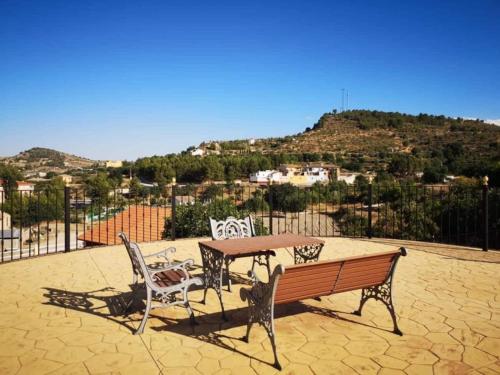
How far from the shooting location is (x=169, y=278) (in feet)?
12.2

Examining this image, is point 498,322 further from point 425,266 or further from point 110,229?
point 110,229

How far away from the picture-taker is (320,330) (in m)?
3.43

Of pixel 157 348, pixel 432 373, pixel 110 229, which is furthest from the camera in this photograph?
pixel 110 229

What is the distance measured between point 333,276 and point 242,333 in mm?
1046

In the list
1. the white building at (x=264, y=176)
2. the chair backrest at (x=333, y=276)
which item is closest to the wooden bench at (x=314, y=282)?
the chair backrest at (x=333, y=276)

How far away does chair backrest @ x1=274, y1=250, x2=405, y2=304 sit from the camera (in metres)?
2.78

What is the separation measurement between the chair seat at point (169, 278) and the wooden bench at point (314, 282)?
2.95 ft

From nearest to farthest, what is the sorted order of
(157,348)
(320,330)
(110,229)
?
(157,348), (320,330), (110,229)

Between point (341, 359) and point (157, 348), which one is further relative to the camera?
point (157, 348)

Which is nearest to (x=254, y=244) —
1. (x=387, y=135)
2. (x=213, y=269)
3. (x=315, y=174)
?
(x=213, y=269)

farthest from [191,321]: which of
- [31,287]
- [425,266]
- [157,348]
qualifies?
[425,266]

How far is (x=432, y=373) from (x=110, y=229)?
11192 mm

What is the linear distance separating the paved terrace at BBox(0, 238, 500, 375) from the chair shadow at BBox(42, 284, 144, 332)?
13 mm

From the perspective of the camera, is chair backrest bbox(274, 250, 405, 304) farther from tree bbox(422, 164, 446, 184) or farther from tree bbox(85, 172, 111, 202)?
tree bbox(422, 164, 446, 184)
